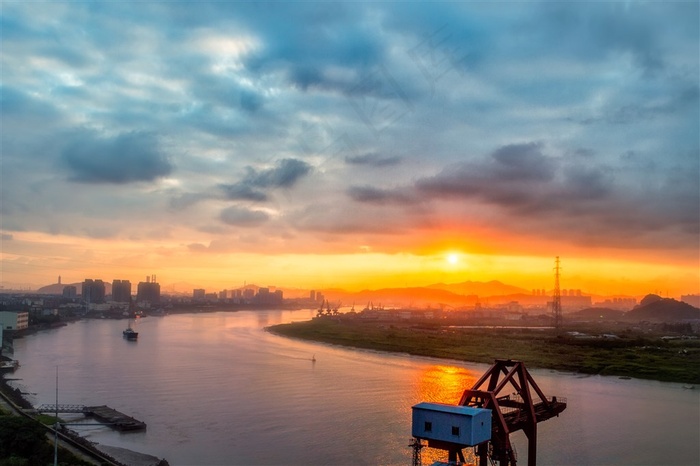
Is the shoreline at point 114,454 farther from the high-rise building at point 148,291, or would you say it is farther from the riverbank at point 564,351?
the high-rise building at point 148,291

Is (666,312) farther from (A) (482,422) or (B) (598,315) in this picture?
(A) (482,422)

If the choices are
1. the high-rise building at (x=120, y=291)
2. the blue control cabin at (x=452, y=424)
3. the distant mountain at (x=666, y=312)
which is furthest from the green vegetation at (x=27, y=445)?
the high-rise building at (x=120, y=291)

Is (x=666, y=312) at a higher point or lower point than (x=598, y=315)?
higher

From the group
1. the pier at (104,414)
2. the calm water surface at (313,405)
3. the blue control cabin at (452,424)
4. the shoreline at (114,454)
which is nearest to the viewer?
the blue control cabin at (452,424)

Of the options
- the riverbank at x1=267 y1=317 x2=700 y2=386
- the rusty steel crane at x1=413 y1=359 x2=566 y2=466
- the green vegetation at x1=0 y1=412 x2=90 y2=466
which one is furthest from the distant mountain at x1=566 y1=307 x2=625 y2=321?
the green vegetation at x1=0 y1=412 x2=90 y2=466

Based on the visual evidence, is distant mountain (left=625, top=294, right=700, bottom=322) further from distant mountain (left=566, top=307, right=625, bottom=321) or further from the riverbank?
the riverbank

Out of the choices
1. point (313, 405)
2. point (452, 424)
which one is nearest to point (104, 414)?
point (313, 405)
